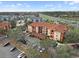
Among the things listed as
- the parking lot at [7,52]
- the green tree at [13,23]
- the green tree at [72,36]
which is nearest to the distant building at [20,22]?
the green tree at [13,23]

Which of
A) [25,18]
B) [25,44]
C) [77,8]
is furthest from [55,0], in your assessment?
[25,44]

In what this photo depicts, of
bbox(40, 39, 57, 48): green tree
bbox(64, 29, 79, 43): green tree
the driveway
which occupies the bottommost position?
the driveway

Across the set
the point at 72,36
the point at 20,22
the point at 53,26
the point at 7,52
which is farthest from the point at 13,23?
the point at 72,36

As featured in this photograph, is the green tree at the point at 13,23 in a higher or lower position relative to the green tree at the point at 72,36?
higher

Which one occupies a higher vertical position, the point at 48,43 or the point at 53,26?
the point at 53,26

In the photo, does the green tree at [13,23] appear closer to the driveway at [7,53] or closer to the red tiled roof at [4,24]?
the red tiled roof at [4,24]

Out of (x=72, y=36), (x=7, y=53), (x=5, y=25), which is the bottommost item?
(x=7, y=53)

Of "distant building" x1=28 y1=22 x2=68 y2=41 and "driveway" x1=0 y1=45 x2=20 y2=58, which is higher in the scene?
"distant building" x1=28 y1=22 x2=68 y2=41

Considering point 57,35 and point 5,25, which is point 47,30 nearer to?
point 57,35

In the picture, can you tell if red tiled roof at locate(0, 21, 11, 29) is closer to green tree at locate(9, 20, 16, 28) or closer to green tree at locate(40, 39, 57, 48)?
green tree at locate(9, 20, 16, 28)

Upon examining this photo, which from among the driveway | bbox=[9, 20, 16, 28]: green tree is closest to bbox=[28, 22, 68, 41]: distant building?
bbox=[9, 20, 16, 28]: green tree
